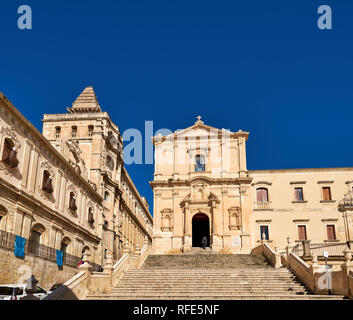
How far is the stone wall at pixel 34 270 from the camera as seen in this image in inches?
781

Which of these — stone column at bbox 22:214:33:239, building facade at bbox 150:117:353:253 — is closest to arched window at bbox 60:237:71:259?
stone column at bbox 22:214:33:239

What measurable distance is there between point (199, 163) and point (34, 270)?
63.1 feet

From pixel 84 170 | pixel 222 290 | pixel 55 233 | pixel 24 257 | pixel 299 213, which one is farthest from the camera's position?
pixel 84 170

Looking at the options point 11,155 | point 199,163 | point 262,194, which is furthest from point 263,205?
point 11,155

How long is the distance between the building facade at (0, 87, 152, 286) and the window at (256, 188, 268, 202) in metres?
13.0

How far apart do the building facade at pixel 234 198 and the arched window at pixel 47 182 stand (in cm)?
1154

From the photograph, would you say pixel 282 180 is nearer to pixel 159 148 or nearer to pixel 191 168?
pixel 191 168

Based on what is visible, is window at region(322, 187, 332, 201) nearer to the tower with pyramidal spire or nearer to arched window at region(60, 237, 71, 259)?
the tower with pyramidal spire

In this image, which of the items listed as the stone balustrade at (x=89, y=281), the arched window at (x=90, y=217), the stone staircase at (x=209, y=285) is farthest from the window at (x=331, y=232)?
the arched window at (x=90, y=217)

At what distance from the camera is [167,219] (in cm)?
3566

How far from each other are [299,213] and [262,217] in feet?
10.8

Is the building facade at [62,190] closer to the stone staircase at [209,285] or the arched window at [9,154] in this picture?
the arched window at [9,154]

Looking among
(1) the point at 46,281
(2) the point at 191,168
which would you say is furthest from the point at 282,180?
(1) the point at 46,281
